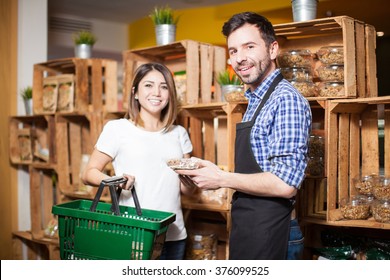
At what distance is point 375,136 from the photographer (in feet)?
8.16

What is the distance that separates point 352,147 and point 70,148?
2.11 m

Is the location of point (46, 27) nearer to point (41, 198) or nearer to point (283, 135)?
point (41, 198)

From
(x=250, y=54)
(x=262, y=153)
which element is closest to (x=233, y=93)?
(x=250, y=54)

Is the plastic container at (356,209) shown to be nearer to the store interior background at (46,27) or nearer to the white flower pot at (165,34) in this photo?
the store interior background at (46,27)

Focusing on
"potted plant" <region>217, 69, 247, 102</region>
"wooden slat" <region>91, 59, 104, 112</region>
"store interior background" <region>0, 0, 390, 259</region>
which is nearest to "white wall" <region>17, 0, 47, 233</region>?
"store interior background" <region>0, 0, 390, 259</region>

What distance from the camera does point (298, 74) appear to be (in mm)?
2434

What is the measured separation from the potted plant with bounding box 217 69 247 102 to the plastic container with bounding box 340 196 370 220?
74cm

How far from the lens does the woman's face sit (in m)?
2.36

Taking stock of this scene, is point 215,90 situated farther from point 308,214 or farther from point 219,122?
point 308,214

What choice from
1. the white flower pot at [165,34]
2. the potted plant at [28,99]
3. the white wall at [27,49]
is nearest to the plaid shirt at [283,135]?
the white flower pot at [165,34]

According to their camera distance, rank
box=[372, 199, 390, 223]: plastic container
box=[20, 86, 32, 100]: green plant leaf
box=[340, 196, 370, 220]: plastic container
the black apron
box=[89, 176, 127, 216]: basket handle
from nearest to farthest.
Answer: the black apron → box=[89, 176, 127, 216]: basket handle → box=[372, 199, 390, 223]: plastic container → box=[340, 196, 370, 220]: plastic container → box=[20, 86, 32, 100]: green plant leaf

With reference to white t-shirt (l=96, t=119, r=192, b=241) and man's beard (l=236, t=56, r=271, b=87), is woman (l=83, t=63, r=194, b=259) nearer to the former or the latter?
A: white t-shirt (l=96, t=119, r=192, b=241)

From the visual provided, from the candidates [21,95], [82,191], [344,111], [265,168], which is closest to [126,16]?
[21,95]

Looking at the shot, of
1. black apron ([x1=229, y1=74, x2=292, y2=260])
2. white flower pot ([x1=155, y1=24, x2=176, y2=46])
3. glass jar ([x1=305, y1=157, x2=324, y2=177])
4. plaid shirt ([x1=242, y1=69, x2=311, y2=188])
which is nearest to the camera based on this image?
plaid shirt ([x1=242, y1=69, x2=311, y2=188])
